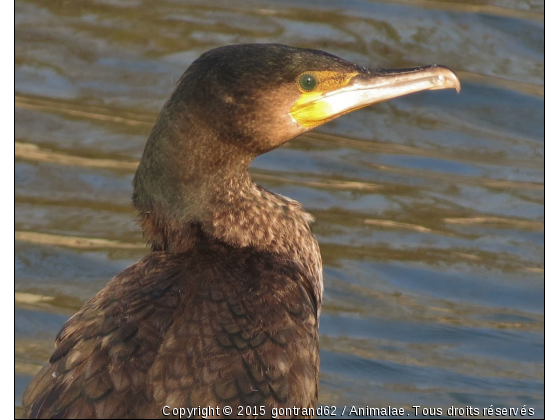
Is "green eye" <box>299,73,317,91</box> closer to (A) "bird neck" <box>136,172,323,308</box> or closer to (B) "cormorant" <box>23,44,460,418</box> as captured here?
(B) "cormorant" <box>23,44,460,418</box>

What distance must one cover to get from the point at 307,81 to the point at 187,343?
128 centimetres

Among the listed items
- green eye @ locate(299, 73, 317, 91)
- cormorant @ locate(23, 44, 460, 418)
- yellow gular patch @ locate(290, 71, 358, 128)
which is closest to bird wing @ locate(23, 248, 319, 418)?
cormorant @ locate(23, 44, 460, 418)

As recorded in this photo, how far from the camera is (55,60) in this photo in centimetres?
882

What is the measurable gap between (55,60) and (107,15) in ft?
2.51

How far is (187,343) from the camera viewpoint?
3.89 metres

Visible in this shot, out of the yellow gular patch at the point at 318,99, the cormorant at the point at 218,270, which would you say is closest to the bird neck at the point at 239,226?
the cormorant at the point at 218,270

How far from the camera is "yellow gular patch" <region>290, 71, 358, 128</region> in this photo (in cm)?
448

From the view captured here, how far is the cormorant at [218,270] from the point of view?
3.82m

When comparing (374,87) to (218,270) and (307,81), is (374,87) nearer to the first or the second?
(307,81)

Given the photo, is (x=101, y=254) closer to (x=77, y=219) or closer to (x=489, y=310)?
(x=77, y=219)

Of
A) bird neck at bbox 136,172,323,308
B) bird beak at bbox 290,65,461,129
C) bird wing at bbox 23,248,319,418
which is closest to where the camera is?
bird wing at bbox 23,248,319,418

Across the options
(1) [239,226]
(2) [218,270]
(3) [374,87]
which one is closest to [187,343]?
(2) [218,270]

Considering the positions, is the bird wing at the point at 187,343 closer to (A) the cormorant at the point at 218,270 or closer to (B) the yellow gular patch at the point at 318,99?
(A) the cormorant at the point at 218,270

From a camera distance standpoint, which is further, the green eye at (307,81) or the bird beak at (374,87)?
the bird beak at (374,87)
